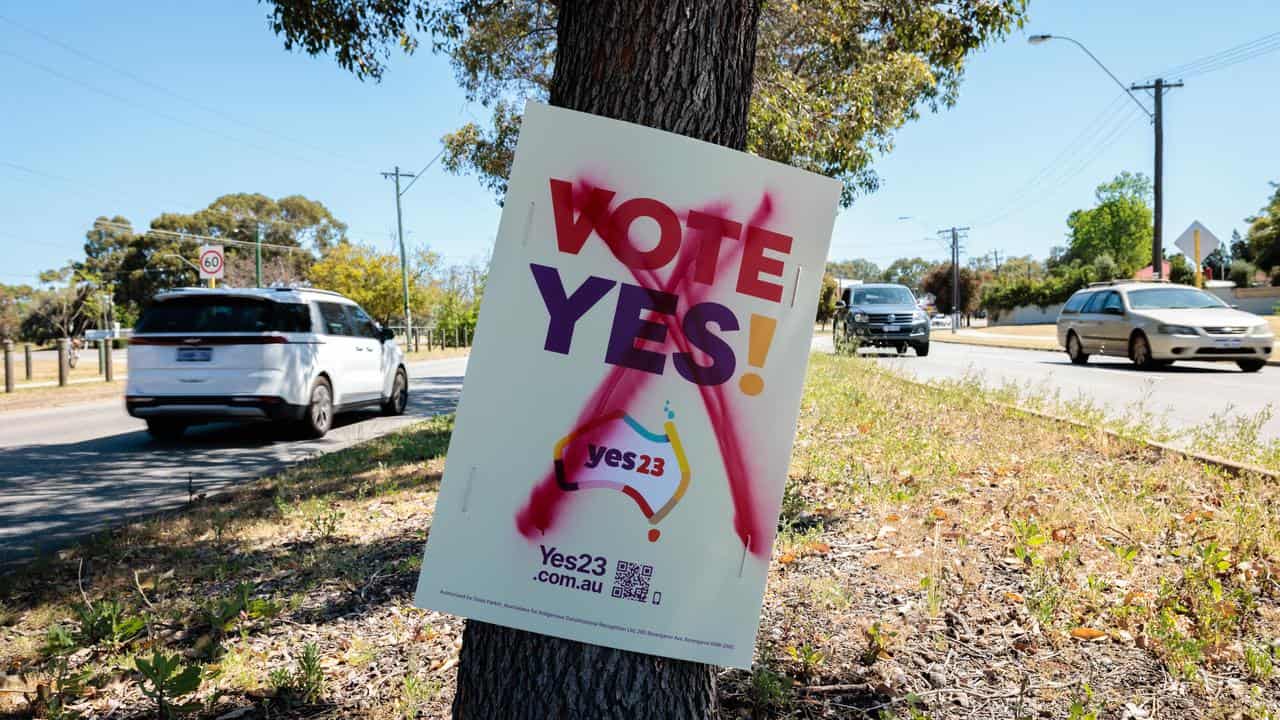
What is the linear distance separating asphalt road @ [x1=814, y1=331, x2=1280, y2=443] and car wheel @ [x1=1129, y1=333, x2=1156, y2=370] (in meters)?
0.29

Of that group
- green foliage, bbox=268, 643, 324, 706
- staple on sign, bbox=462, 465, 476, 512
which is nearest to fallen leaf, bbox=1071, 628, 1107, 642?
staple on sign, bbox=462, 465, 476, 512

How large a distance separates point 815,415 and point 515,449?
616 centimetres

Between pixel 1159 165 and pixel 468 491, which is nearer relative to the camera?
pixel 468 491

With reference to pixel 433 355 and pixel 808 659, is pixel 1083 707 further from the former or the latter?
pixel 433 355

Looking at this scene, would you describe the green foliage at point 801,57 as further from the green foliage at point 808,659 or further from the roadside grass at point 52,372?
the roadside grass at point 52,372

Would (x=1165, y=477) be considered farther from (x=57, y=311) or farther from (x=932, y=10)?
(x=57, y=311)

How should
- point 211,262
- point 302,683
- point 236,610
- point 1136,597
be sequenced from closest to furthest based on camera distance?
point 302,683 < point 236,610 < point 1136,597 < point 211,262

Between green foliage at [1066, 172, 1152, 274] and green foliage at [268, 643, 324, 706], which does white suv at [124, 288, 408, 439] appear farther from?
green foliage at [1066, 172, 1152, 274]

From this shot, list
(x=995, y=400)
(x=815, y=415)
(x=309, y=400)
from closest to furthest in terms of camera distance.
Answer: (x=815, y=415) < (x=995, y=400) < (x=309, y=400)

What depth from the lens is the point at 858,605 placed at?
3125 mm

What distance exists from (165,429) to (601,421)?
1034cm

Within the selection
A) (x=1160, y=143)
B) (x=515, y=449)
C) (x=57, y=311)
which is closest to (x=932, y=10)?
(x=515, y=449)

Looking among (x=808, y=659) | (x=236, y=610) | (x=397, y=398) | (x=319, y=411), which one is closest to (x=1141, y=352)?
(x=397, y=398)

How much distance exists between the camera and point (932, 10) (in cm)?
662
